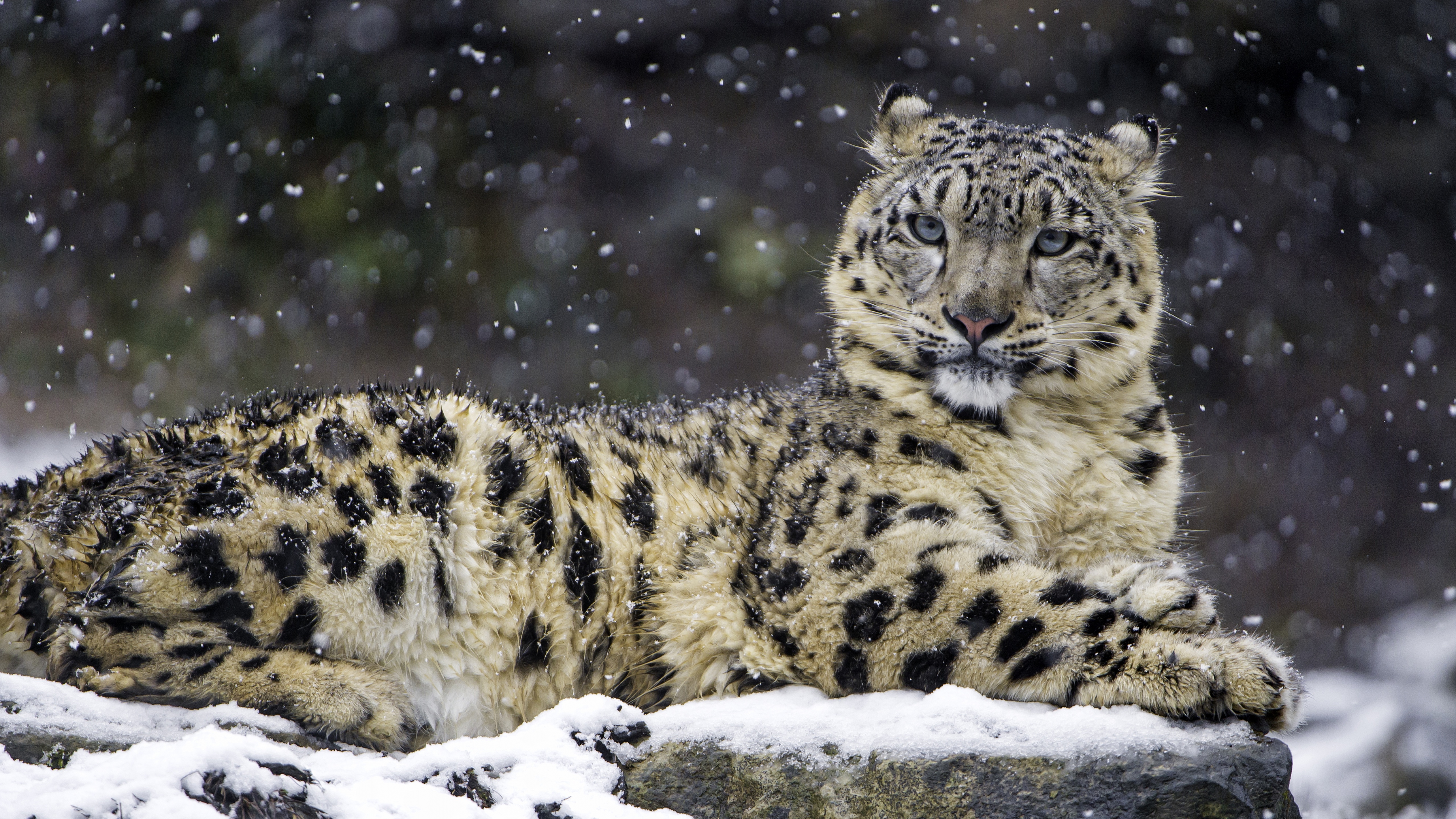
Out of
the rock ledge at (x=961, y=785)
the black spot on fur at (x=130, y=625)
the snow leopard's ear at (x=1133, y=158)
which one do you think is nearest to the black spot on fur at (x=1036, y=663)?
the rock ledge at (x=961, y=785)

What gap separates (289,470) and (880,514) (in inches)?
79.2

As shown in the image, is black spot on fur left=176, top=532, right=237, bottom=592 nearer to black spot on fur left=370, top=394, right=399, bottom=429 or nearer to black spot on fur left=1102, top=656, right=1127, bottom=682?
Answer: black spot on fur left=370, top=394, right=399, bottom=429

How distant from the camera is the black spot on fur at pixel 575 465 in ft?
14.6

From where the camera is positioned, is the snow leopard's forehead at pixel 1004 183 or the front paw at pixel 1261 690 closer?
the front paw at pixel 1261 690

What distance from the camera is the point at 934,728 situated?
349 centimetres

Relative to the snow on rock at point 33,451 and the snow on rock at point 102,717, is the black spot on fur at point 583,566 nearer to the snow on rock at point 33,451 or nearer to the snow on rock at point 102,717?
the snow on rock at point 102,717

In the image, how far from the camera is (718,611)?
4.16 meters

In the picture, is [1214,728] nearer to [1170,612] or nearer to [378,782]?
[1170,612]

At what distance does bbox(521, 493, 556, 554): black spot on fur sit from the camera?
4.26 metres

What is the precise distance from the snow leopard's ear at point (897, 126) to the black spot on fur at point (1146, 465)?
167 cm

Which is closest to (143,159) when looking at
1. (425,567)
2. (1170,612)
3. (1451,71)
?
(425,567)

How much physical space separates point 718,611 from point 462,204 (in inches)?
313

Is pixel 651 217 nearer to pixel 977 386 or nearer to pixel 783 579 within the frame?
pixel 977 386

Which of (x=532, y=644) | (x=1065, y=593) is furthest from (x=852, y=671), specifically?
(x=532, y=644)
